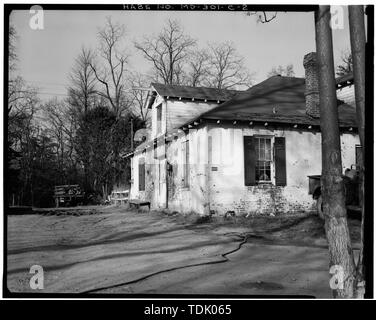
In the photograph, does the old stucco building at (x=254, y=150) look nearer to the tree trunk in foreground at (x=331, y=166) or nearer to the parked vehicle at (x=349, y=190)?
the parked vehicle at (x=349, y=190)

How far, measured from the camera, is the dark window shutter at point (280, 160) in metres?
10.4

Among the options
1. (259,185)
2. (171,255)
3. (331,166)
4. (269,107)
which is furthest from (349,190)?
(269,107)

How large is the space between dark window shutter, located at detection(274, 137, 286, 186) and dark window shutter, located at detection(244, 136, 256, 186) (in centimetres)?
68

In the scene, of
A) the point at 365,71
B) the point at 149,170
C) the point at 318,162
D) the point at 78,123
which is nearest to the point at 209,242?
the point at 78,123

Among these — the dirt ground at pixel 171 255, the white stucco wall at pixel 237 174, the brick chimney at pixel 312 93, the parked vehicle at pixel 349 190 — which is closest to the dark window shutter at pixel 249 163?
the white stucco wall at pixel 237 174

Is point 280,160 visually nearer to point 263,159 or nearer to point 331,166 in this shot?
point 263,159

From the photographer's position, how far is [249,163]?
1018 centimetres

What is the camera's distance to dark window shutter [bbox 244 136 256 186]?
10133 mm

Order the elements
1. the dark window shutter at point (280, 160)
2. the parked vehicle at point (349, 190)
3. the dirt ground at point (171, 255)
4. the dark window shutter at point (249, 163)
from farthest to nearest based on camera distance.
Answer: the dark window shutter at point (280, 160), the dark window shutter at point (249, 163), the parked vehicle at point (349, 190), the dirt ground at point (171, 255)

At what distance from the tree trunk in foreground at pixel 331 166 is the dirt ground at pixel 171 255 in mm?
431

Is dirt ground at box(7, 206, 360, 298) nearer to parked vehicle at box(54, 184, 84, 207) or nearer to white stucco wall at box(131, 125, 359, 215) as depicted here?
parked vehicle at box(54, 184, 84, 207)

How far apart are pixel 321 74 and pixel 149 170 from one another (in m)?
12.0

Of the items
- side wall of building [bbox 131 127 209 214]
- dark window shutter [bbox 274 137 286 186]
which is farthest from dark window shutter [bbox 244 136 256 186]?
side wall of building [bbox 131 127 209 214]

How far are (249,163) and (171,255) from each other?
16.9 ft
